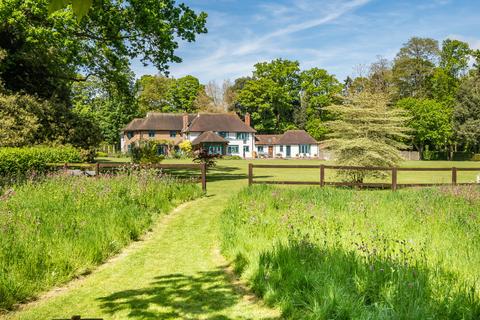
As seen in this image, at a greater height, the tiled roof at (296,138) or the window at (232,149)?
the tiled roof at (296,138)

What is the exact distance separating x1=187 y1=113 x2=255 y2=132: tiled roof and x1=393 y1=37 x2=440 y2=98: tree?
30.9 metres

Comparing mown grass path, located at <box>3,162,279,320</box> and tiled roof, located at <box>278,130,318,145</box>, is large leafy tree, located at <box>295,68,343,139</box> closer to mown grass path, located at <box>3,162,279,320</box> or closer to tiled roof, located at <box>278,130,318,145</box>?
tiled roof, located at <box>278,130,318,145</box>

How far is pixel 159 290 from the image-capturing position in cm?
601

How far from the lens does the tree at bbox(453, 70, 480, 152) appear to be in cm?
5525

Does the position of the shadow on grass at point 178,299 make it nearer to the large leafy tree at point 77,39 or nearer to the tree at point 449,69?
the large leafy tree at point 77,39

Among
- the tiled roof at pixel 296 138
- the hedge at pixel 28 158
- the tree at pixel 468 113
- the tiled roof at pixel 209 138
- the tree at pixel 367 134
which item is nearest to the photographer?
the hedge at pixel 28 158

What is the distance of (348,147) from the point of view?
17922 millimetres

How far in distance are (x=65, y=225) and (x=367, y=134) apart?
15087 mm

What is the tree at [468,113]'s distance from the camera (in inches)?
2175

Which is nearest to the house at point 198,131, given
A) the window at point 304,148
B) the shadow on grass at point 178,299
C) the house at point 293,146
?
the house at point 293,146

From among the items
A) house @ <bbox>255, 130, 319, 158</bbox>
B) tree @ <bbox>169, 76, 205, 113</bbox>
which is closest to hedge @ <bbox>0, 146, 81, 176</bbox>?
house @ <bbox>255, 130, 319, 158</bbox>

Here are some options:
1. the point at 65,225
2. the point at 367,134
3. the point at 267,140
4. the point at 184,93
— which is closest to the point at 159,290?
the point at 65,225

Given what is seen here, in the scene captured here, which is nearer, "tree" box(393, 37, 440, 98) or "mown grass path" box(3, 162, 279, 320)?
"mown grass path" box(3, 162, 279, 320)

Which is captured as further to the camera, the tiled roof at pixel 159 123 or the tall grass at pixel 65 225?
the tiled roof at pixel 159 123
